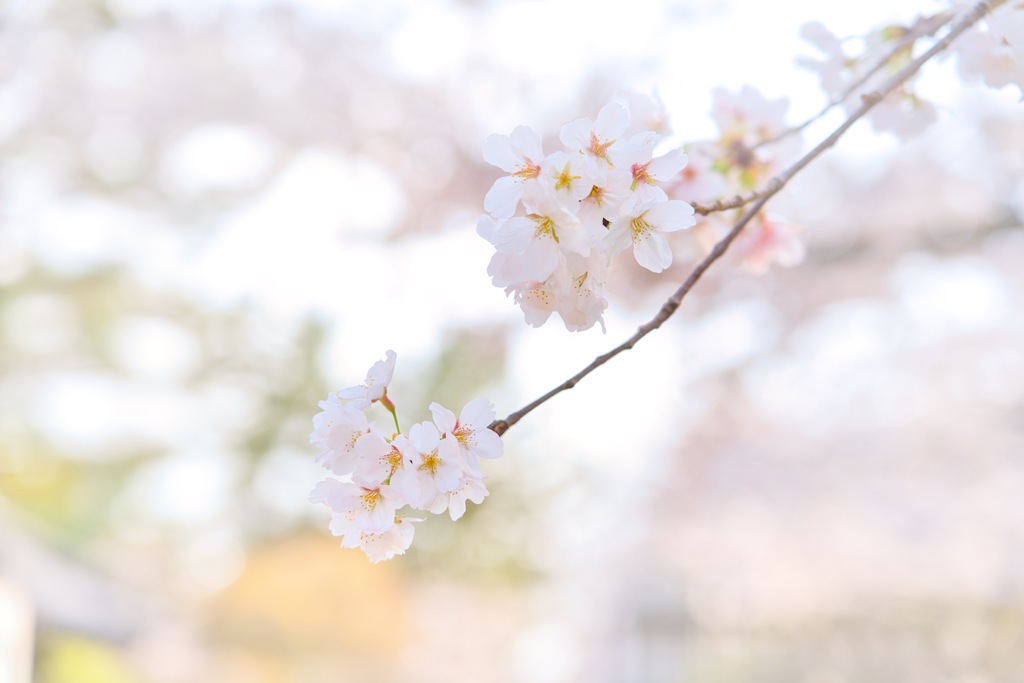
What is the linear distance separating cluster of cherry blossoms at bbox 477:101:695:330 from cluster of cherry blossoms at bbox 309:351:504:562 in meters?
0.06

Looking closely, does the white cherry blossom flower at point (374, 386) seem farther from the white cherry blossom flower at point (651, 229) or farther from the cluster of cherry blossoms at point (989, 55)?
the cluster of cherry blossoms at point (989, 55)

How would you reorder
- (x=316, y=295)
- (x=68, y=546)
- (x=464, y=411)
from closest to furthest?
(x=464, y=411), (x=316, y=295), (x=68, y=546)

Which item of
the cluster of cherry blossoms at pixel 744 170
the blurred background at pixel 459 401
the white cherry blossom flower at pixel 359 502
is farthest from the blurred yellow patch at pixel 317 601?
the white cherry blossom flower at pixel 359 502

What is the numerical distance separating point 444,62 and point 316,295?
169cm

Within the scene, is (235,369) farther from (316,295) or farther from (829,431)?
(829,431)

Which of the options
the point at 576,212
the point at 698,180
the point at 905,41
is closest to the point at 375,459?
the point at 576,212

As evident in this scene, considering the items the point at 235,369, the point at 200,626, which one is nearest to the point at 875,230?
the point at 235,369

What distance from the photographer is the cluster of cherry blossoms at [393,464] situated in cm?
36

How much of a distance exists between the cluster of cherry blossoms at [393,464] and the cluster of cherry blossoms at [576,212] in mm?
61

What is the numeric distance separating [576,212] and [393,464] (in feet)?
0.45

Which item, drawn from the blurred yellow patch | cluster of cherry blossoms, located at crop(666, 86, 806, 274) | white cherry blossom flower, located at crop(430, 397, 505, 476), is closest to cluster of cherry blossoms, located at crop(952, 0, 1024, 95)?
cluster of cherry blossoms, located at crop(666, 86, 806, 274)

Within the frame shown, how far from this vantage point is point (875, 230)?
2256mm

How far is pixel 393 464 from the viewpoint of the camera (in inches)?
14.7

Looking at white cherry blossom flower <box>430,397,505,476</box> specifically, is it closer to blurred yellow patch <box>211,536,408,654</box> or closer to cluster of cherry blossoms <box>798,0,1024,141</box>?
cluster of cherry blossoms <box>798,0,1024,141</box>
